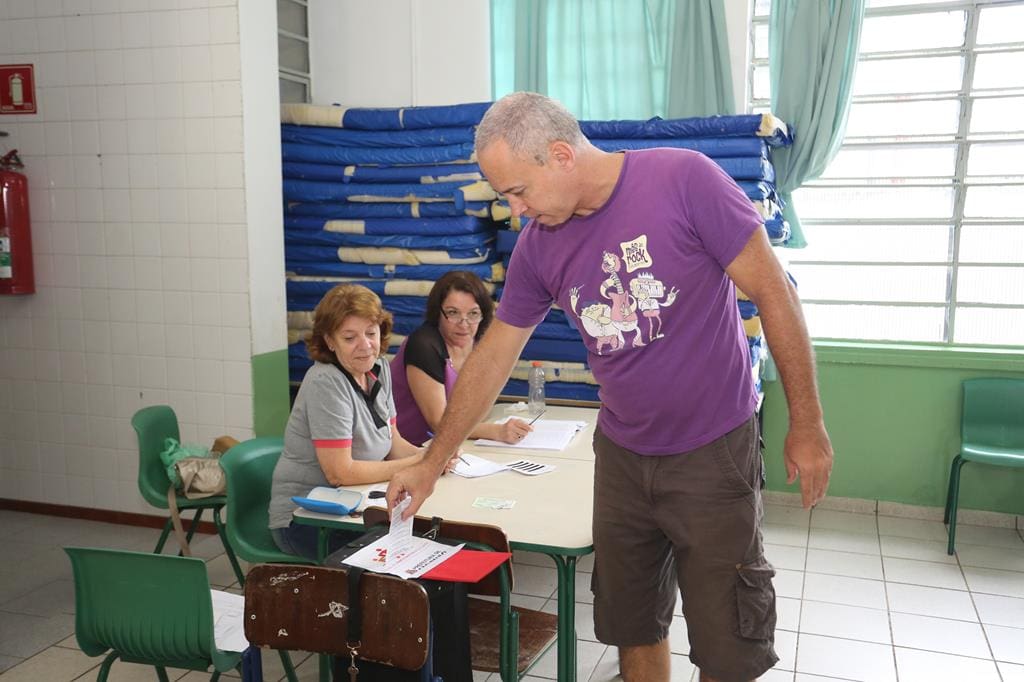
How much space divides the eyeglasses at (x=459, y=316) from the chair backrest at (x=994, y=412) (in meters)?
2.93

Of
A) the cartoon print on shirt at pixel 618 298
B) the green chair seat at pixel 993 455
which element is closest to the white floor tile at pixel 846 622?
the green chair seat at pixel 993 455

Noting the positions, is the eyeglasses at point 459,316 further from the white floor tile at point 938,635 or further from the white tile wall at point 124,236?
the white floor tile at point 938,635

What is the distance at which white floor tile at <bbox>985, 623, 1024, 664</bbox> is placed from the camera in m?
3.62

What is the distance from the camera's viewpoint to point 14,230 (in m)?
5.00

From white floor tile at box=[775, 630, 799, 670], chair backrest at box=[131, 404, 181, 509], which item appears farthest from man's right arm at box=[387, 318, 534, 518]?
chair backrest at box=[131, 404, 181, 509]

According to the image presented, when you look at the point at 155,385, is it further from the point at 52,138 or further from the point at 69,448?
the point at 52,138

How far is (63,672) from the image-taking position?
11.6 ft

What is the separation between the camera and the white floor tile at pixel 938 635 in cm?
371

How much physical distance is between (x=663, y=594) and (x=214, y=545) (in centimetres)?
315

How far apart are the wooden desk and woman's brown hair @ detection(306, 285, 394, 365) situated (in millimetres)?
539

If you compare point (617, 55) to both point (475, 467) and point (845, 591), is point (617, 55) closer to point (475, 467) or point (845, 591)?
point (475, 467)

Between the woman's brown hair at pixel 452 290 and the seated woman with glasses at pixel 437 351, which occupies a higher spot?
the woman's brown hair at pixel 452 290

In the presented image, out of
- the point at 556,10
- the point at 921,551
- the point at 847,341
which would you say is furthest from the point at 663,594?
the point at 556,10

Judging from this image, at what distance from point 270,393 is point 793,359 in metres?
3.50
